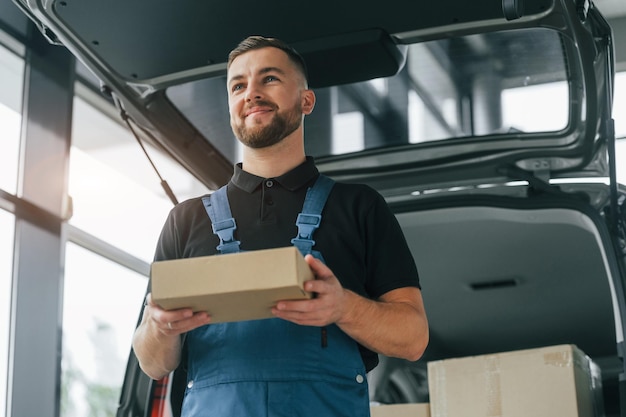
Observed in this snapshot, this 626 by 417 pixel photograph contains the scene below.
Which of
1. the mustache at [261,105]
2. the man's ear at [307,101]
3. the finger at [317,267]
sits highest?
the man's ear at [307,101]

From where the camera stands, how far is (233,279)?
153 centimetres

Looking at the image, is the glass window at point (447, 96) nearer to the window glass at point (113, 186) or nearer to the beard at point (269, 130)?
the beard at point (269, 130)

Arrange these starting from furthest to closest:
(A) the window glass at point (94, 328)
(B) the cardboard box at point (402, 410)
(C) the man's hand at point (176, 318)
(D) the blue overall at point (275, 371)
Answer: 1. (A) the window glass at point (94, 328)
2. (B) the cardboard box at point (402, 410)
3. (D) the blue overall at point (275, 371)
4. (C) the man's hand at point (176, 318)

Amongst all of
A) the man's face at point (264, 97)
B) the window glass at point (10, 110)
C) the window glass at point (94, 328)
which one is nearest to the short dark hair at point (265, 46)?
the man's face at point (264, 97)

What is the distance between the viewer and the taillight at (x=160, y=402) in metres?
2.81

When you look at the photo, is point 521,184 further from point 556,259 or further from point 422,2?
point 422,2

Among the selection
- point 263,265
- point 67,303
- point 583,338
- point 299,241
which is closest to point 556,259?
point 583,338

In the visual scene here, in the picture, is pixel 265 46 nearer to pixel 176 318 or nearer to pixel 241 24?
pixel 241 24

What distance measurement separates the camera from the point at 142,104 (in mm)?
2520

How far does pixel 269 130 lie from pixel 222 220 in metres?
0.21

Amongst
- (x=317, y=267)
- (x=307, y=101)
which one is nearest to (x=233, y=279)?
(x=317, y=267)

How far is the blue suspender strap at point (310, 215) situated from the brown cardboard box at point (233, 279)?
0.26 meters

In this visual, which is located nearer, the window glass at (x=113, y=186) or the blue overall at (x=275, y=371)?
the blue overall at (x=275, y=371)

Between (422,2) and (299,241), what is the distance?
2.05ft
